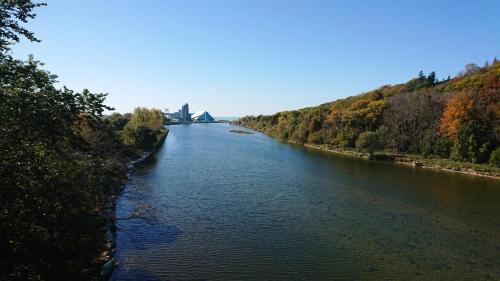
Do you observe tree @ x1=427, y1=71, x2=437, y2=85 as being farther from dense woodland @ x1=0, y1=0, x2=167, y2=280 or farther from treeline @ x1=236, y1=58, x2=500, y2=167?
dense woodland @ x1=0, y1=0, x2=167, y2=280

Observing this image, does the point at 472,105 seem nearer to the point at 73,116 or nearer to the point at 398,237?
the point at 398,237

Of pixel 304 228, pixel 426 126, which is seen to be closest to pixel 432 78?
pixel 426 126

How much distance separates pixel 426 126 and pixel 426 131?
247 cm

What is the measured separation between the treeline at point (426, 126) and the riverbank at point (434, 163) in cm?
162

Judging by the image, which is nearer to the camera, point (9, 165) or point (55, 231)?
point (9, 165)

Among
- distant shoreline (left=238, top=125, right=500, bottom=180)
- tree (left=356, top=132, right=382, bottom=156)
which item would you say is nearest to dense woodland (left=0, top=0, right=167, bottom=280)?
distant shoreline (left=238, top=125, right=500, bottom=180)

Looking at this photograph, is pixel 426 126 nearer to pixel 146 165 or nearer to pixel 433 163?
pixel 433 163

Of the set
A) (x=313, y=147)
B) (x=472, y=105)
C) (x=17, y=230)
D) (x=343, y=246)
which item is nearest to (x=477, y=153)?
(x=472, y=105)

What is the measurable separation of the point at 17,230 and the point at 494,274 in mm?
17973

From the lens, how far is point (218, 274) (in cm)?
1548

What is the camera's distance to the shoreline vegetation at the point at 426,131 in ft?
158

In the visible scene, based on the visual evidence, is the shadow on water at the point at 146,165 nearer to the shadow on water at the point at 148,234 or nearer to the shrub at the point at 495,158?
the shadow on water at the point at 148,234

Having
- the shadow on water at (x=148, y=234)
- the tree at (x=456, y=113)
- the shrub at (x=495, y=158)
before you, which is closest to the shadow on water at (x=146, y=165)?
the shadow on water at (x=148, y=234)

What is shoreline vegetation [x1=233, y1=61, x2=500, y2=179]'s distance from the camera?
4828 centimetres
